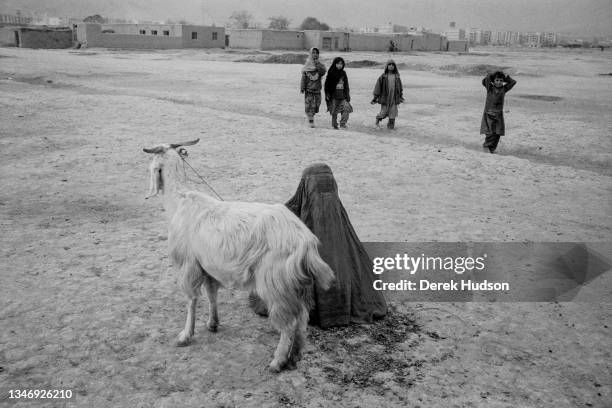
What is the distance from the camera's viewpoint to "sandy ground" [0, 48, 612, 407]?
3.41m

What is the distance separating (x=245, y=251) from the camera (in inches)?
135

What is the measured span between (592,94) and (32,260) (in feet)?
71.7

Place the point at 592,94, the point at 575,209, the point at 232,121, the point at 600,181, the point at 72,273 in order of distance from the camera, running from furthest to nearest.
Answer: the point at 592,94, the point at 232,121, the point at 600,181, the point at 575,209, the point at 72,273

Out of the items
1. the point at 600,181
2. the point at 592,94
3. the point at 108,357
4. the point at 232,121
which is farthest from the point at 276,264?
the point at 592,94

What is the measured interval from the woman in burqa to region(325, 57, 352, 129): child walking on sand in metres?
8.74

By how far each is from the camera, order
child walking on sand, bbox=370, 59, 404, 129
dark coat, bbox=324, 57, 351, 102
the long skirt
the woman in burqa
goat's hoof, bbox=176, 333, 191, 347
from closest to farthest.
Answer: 1. goat's hoof, bbox=176, 333, 191, 347
2. the woman in burqa
3. the long skirt
4. dark coat, bbox=324, 57, 351, 102
5. child walking on sand, bbox=370, 59, 404, 129

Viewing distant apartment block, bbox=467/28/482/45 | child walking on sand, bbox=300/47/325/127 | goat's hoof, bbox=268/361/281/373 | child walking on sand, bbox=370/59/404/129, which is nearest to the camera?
goat's hoof, bbox=268/361/281/373

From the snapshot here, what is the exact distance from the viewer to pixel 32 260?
16.9 ft

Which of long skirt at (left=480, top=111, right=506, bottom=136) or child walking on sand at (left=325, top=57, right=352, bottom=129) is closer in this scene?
long skirt at (left=480, top=111, right=506, bottom=136)

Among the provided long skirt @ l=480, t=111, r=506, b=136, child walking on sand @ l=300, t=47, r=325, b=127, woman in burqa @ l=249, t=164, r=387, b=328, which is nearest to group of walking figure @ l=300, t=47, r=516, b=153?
child walking on sand @ l=300, t=47, r=325, b=127

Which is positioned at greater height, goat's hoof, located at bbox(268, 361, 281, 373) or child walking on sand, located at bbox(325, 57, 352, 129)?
child walking on sand, located at bbox(325, 57, 352, 129)

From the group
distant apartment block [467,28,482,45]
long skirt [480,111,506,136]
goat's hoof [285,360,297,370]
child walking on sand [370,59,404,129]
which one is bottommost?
goat's hoof [285,360,297,370]

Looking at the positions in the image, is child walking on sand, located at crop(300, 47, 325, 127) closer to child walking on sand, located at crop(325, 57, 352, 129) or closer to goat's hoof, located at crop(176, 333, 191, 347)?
child walking on sand, located at crop(325, 57, 352, 129)

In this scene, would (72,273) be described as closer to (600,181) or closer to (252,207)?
(252,207)
